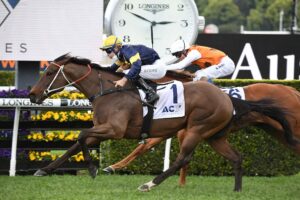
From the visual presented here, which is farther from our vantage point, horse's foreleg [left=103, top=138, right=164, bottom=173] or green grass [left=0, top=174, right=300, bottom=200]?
horse's foreleg [left=103, top=138, right=164, bottom=173]

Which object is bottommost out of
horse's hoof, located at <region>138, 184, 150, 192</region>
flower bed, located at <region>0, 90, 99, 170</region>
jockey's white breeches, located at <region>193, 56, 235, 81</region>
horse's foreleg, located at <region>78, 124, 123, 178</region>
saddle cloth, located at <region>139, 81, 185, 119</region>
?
horse's hoof, located at <region>138, 184, 150, 192</region>

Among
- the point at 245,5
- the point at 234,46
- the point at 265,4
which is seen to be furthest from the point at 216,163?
the point at 245,5

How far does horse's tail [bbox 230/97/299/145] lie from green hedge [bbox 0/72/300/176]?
1.38 meters

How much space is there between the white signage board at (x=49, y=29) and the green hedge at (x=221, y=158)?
1.17 metres

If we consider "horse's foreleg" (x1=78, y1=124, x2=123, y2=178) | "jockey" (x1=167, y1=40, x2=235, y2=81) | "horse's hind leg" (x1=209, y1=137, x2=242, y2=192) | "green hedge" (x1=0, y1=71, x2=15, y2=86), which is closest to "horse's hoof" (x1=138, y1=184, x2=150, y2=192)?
"horse's foreleg" (x1=78, y1=124, x2=123, y2=178)

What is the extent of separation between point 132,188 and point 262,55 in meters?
6.07

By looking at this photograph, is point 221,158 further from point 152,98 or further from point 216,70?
point 152,98

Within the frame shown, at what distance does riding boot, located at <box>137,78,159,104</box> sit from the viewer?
8.62 metres

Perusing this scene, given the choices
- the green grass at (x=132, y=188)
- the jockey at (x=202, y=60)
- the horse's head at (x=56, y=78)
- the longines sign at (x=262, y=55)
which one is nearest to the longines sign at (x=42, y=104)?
the green grass at (x=132, y=188)

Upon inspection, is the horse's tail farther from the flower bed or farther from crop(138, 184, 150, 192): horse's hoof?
the flower bed

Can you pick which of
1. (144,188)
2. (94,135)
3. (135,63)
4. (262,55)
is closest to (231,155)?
(144,188)

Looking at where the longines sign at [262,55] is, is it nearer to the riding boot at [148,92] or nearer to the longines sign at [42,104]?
the longines sign at [42,104]

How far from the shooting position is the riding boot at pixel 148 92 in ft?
28.3

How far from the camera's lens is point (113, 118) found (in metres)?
8.47
